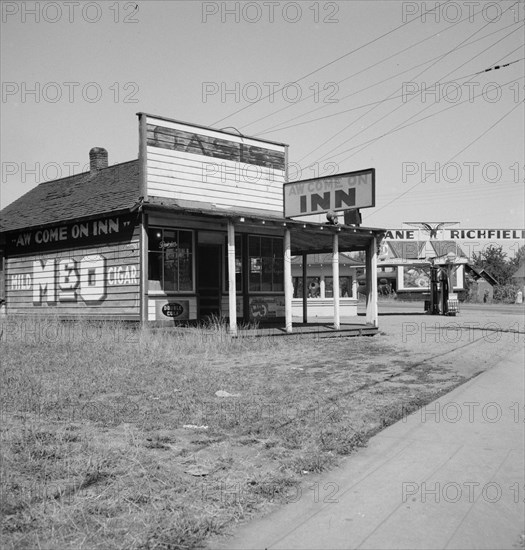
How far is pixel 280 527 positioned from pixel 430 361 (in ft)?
29.3

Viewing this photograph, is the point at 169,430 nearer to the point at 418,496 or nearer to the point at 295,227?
the point at 418,496

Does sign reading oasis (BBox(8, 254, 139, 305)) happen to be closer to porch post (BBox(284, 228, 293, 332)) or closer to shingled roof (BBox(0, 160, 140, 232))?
shingled roof (BBox(0, 160, 140, 232))

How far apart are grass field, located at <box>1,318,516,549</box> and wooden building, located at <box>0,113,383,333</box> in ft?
12.7

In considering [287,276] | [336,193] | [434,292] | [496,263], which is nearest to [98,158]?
[287,276]

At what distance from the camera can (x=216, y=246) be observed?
1905 centimetres

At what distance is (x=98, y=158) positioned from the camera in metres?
21.3

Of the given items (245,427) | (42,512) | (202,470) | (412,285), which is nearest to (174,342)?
(245,427)

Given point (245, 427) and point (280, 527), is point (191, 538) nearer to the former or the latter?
point (280, 527)

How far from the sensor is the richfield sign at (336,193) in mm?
17875

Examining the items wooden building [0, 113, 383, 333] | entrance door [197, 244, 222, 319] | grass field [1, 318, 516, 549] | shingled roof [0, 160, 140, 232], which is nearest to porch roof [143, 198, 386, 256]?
wooden building [0, 113, 383, 333]

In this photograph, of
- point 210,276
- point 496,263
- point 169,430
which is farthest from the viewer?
point 496,263

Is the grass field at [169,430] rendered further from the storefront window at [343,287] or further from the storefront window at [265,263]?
the storefront window at [343,287]

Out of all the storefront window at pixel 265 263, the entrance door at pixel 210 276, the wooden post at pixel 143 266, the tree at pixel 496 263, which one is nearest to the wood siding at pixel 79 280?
the wooden post at pixel 143 266

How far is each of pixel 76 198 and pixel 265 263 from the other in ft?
20.7
